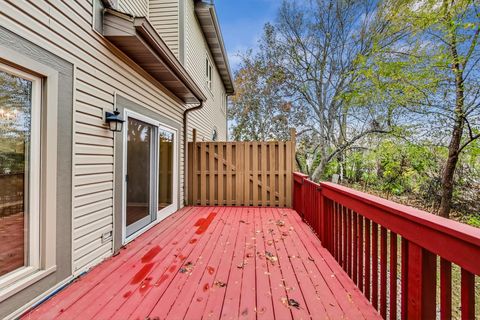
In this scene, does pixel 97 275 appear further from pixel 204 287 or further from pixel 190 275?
pixel 204 287

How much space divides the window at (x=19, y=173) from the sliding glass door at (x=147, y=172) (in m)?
1.43

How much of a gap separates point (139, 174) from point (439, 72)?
7.66m

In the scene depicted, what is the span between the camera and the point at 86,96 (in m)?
2.62

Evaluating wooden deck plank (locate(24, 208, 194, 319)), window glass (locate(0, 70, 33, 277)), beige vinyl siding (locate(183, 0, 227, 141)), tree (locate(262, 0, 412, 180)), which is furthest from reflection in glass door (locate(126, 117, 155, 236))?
tree (locate(262, 0, 412, 180))

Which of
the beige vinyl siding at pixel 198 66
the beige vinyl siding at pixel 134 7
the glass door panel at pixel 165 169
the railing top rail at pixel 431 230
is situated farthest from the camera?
the beige vinyl siding at pixel 198 66

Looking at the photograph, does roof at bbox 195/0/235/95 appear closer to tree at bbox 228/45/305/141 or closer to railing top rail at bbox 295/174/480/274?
tree at bbox 228/45/305/141

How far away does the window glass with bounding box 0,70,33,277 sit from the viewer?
1.83 m

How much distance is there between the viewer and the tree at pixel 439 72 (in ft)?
18.7

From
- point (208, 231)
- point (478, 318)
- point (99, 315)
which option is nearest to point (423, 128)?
point (478, 318)

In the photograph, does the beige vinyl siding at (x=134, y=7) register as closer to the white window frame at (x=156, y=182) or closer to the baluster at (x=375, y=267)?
the white window frame at (x=156, y=182)

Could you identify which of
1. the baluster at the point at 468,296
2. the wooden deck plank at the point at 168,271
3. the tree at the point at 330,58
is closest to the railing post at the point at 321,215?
the wooden deck plank at the point at 168,271

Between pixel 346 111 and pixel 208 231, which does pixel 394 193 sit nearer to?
pixel 346 111

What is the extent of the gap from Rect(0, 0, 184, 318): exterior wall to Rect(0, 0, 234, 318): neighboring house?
0.04 ft

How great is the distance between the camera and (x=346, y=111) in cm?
938
